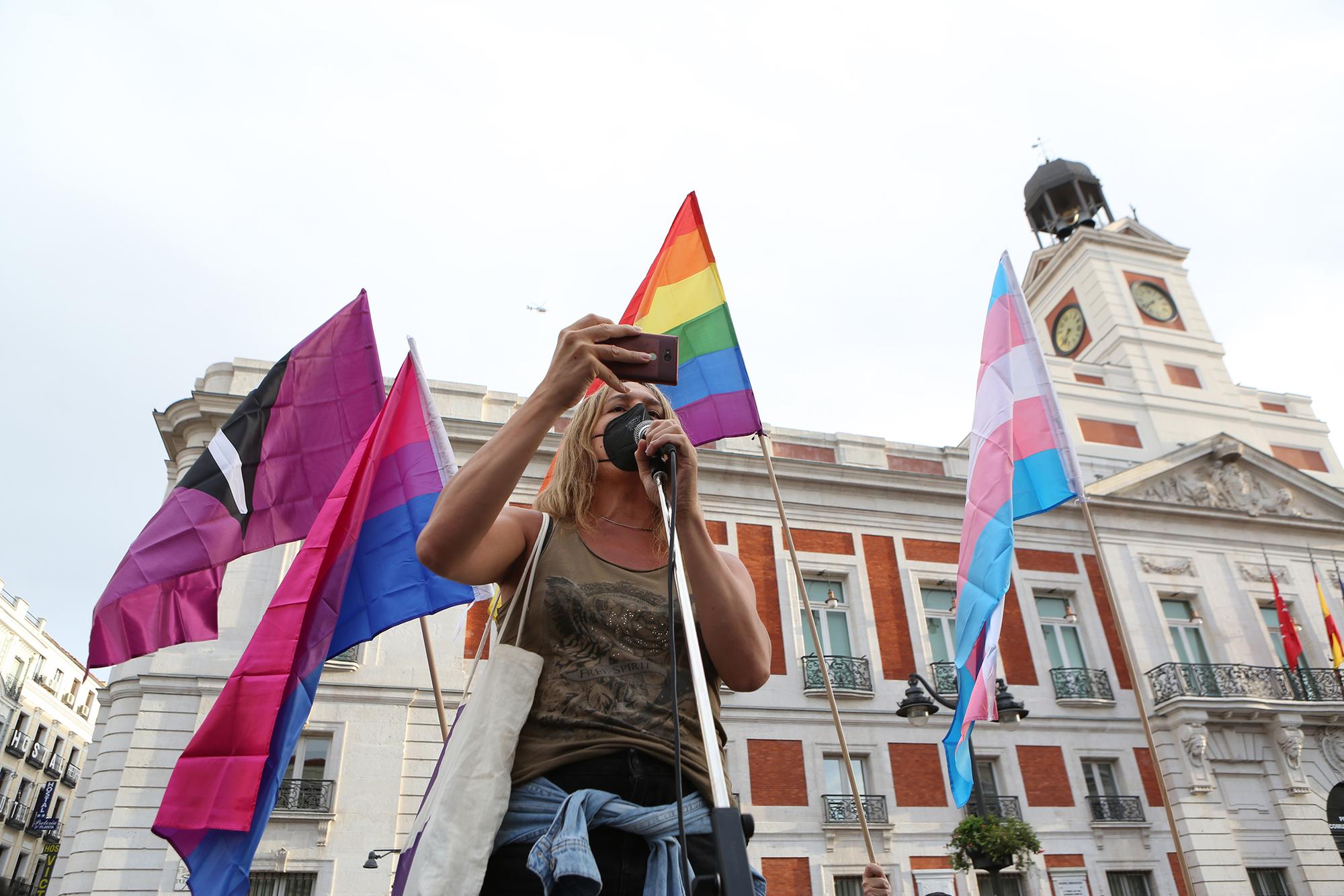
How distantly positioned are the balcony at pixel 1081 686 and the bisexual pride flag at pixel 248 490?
1557cm

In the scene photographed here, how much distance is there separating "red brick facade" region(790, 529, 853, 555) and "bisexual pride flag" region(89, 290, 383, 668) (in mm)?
12230

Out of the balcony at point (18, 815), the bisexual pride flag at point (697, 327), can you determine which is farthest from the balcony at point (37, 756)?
the bisexual pride flag at point (697, 327)

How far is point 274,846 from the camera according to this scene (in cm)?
1288

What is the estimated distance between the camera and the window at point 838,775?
15766 mm

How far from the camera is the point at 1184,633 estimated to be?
19234mm

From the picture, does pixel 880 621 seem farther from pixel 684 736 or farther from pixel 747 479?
pixel 684 736

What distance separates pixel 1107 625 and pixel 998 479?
13.0 metres

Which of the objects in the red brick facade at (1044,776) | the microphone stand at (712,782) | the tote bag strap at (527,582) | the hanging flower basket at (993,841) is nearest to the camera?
the microphone stand at (712,782)

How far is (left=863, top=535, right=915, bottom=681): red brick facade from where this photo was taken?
56.3 feet

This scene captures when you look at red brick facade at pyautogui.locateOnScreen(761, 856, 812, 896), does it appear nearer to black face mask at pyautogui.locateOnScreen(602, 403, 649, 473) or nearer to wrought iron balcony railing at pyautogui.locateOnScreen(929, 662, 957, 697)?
wrought iron balcony railing at pyautogui.locateOnScreen(929, 662, 957, 697)

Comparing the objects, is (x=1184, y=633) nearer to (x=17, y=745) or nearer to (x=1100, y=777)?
(x=1100, y=777)

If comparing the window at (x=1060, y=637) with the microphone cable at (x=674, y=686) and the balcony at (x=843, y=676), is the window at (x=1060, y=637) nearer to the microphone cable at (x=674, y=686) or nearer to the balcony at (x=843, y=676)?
the balcony at (x=843, y=676)

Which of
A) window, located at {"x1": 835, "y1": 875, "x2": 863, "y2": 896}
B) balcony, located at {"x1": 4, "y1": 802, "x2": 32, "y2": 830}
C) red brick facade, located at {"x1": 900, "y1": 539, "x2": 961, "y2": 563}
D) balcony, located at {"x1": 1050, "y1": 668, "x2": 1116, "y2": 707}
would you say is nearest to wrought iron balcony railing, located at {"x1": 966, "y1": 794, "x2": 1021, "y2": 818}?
balcony, located at {"x1": 1050, "y1": 668, "x2": 1116, "y2": 707}

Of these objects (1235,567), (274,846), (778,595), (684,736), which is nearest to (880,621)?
(778,595)
